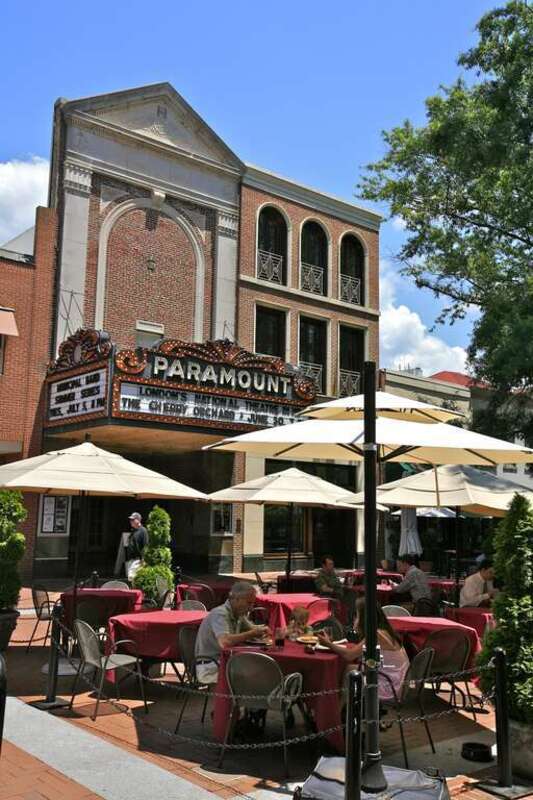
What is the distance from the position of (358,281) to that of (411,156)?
17.2 ft

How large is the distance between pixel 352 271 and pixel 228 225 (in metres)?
5.60

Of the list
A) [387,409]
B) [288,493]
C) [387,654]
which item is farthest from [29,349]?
[387,654]

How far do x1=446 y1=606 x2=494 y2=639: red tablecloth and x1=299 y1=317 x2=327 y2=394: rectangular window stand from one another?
15296 mm

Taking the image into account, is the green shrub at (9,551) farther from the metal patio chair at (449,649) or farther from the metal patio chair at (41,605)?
the metal patio chair at (449,649)

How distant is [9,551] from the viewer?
9.21 meters

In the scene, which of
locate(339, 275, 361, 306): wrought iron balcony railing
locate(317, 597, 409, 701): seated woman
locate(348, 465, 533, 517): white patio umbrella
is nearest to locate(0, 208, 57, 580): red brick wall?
locate(348, 465, 533, 517): white patio umbrella

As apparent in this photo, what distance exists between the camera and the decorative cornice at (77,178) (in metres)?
19.5

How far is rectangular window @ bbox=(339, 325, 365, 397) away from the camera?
83.1 feet

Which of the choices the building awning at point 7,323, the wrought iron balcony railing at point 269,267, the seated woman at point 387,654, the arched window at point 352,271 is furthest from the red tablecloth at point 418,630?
the arched window at point 352,271

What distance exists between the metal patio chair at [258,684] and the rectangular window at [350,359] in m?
19.5

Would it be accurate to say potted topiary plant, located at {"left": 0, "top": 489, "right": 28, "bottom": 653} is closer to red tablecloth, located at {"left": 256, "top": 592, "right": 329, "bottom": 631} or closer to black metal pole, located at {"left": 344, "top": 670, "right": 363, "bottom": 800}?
red tablecloth, located at {"left": 256, "top": 592, "right": 329, "bottom": 631}

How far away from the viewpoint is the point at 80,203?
19750mm

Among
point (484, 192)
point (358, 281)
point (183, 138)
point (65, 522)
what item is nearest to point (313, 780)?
point (65, 522)

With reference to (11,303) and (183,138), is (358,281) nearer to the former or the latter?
(183,138)
